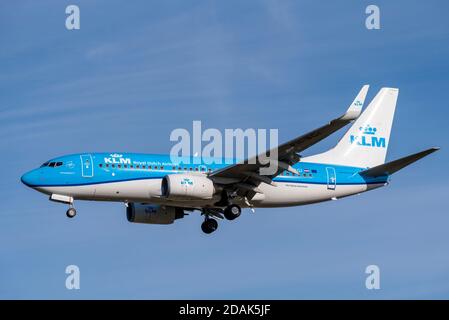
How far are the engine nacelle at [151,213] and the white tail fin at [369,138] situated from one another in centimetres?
948

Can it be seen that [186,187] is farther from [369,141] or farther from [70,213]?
[369,141]

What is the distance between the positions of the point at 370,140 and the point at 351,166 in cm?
371

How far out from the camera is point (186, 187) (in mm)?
62375

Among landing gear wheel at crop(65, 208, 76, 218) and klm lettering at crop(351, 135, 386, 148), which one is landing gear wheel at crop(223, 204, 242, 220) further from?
klm lettering at crop(351, 135, 386, 148)

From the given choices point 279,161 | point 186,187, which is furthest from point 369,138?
point 186,187

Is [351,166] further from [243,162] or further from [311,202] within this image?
[243,162]

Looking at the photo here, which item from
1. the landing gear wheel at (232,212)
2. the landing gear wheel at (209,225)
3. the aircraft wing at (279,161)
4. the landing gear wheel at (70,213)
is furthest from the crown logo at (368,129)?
the landing gear wheel at (70,213)

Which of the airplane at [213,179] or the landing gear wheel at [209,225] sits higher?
the airplane at [213,179]

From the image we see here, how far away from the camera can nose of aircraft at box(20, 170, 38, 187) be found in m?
62.1

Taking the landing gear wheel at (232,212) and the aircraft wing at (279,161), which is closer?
the aircraft wing at (279,161)

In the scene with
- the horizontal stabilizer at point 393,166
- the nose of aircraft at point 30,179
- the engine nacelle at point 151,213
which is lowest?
the engine nacelle at point 151,213

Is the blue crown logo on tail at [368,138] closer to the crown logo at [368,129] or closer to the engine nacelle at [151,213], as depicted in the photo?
the crown logo at [368,129]

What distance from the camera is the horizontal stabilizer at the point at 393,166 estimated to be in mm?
62266

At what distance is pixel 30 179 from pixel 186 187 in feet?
30.0
